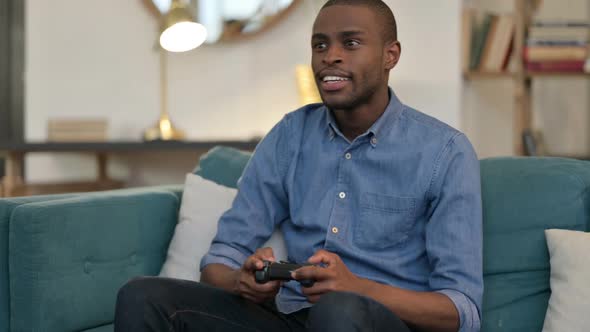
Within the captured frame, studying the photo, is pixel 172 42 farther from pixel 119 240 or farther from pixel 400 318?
pixel 400 318

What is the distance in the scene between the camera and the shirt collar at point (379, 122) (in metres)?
1.67

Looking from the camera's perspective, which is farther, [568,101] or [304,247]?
[568,101]

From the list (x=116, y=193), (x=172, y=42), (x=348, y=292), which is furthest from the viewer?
(x=172, y=42)

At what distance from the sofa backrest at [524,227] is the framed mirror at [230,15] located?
2070 mm

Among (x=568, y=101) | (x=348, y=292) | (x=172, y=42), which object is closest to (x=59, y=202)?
(x=348, y=292)

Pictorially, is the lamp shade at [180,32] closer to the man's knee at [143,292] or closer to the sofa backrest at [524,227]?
the sofa backrest at [524,227]

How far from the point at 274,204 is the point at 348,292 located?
0.48m

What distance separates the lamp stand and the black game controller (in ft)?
6.89

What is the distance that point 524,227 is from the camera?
1730 millimetres

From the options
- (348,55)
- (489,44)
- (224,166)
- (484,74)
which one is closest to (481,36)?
(489,44)

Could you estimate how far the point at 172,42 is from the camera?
11.1 feet

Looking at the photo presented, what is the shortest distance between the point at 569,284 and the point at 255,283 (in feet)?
1.97

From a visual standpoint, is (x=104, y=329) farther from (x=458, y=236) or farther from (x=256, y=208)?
(x=458, y=236)

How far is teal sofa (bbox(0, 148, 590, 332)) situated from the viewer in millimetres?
1719
